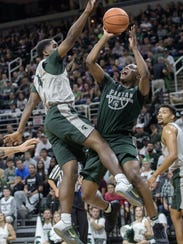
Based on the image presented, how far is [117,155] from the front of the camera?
26.0ft

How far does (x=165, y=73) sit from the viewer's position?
20.0 meters

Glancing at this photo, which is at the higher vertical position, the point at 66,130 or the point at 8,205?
the point at 66,130

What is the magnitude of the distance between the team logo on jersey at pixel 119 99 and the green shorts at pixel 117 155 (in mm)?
354

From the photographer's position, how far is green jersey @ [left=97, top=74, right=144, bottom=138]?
8008mm

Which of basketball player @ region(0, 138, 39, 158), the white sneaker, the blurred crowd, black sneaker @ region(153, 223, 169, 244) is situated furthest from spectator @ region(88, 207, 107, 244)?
the white sneaker

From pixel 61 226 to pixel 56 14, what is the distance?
22041 millimetres

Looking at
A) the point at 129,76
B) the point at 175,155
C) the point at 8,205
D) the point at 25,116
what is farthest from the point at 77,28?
the point at 8,205

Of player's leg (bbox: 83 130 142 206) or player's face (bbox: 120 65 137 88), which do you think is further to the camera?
player's face (bbox: 120 65 137 88)

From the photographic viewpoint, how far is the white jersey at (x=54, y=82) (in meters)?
7.76

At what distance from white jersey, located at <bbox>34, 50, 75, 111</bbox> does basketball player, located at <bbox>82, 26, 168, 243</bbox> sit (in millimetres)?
375

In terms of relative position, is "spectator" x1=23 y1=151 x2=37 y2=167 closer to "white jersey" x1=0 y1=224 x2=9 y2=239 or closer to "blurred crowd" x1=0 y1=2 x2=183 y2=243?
"blurred crowd" x1=0 y1=2 x2=183 y2=243

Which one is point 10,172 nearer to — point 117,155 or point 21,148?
point 21,148

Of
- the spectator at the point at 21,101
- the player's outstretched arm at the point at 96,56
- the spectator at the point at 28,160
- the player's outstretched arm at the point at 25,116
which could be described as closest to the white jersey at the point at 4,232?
the spectator at the point at 28,160

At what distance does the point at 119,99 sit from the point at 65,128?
28.9 inches
